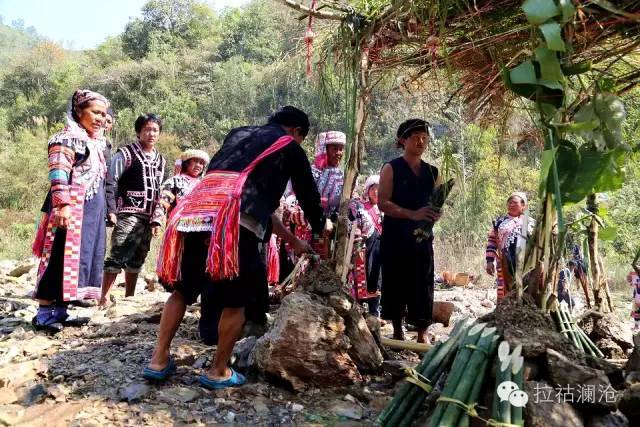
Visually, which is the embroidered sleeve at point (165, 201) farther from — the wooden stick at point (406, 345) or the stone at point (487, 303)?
the stone at point (487, 303)

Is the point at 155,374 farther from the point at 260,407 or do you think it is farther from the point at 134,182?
the point at 134,182

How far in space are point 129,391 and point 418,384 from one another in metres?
1.41

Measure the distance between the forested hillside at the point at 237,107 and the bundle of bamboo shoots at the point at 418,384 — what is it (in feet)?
3.39

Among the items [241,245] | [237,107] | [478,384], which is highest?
[237,107]

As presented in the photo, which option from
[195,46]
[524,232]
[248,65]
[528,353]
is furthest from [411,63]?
[195,46]

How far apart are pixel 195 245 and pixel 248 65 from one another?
22145 mm

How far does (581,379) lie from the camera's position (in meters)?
2.04

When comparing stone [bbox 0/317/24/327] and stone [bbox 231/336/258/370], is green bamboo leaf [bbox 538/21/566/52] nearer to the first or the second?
stone [bbox 231/336/258/370]

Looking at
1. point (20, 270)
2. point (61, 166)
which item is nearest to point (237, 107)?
point (20, 270)

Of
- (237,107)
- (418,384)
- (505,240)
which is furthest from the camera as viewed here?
(237,107)

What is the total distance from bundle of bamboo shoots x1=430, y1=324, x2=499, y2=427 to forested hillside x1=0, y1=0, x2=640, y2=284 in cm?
98

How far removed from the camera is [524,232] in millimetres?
2424

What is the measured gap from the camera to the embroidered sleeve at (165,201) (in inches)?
190

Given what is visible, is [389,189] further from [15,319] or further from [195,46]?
[195,46]
